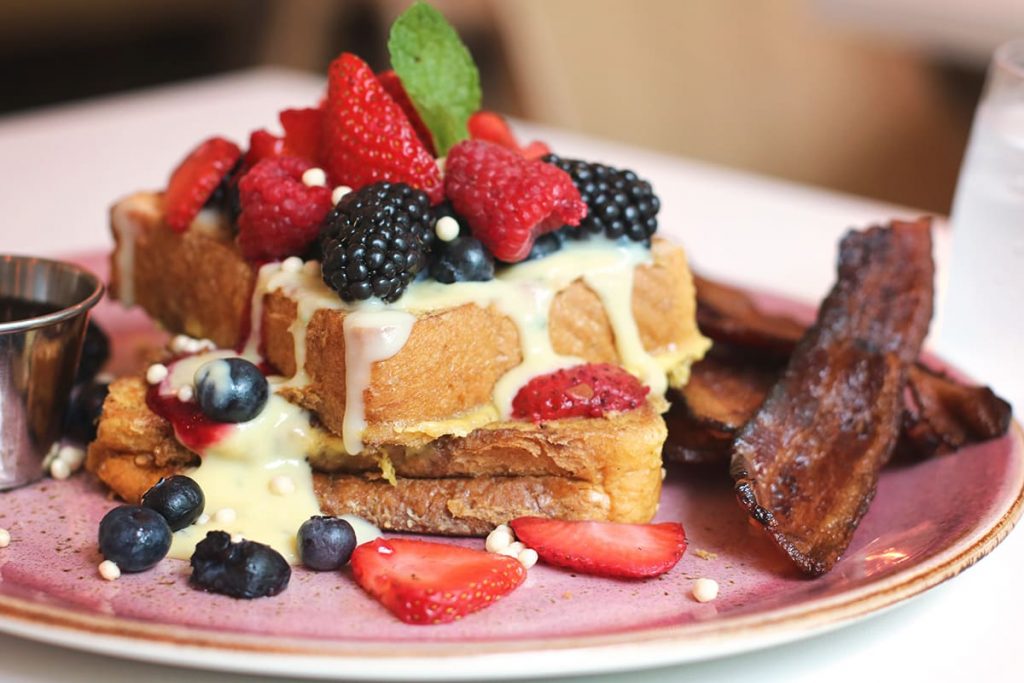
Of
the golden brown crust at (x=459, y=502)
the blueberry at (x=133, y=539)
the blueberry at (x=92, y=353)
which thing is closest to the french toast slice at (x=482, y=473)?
the golden brown crust at (x=459, y=502)

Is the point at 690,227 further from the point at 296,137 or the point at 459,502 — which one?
the point at 459,502

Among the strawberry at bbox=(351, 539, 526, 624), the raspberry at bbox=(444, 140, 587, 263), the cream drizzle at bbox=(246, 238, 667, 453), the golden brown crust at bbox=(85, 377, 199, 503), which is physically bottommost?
the golden brown crust at bbox=(85, 377, 199, 503)

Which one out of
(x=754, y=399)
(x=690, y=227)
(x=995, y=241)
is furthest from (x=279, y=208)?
(x=690, y=227)

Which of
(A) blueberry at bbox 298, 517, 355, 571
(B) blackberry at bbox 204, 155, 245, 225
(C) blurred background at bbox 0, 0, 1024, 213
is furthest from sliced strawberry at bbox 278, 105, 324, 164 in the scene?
(C) blurred background at bbox 0, 0, 1024, 213

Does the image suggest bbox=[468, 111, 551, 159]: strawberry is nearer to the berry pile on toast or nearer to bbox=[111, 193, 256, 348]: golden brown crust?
the berry pile on toast

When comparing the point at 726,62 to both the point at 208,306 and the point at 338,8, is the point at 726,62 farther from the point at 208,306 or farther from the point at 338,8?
the point at 208,306

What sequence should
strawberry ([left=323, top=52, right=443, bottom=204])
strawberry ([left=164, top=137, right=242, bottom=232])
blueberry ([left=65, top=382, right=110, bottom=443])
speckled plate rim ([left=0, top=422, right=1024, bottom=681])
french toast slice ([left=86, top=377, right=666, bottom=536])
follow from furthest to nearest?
strawberry ([left=164, top=137, right=242, bottom=232]), blueberry ([left=65, top=382, right=110, bottom=443]), strawberry ([left=323, top=52, right=443, bottom=204]), french toast slice ([left=86, top=377, right=666, bottom=536]), speckled plate rim ([left=0, top=422, right=1024, bottom=681])

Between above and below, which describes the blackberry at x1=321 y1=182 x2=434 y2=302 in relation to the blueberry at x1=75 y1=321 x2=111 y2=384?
above
